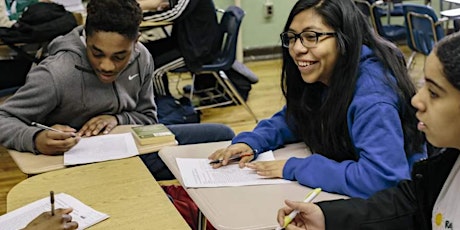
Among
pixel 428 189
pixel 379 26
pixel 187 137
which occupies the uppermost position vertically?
pixel 428 189

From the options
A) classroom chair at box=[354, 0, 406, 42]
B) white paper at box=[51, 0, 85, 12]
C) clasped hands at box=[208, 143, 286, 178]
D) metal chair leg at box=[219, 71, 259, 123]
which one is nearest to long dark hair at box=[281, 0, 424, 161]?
clasped hands at box=[208, 143, 286, 178]

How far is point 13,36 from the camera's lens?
11.3ft

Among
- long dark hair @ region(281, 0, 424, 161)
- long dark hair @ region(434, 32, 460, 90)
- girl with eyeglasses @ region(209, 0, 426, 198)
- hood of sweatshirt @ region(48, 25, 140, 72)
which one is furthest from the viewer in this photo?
hood of sweatshirt @ region(48, 25, 140, 72)

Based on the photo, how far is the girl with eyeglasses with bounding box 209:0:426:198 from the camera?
1514 millimetres

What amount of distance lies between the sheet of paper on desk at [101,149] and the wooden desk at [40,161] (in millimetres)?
23

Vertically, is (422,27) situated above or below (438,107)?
below

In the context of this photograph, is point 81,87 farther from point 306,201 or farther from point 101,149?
point 306,201

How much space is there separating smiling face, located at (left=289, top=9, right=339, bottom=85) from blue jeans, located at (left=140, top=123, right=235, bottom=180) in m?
0.63

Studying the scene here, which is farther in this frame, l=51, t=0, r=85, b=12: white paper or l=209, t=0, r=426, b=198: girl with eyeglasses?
l=51, t=0, r=85, b=12: white paper

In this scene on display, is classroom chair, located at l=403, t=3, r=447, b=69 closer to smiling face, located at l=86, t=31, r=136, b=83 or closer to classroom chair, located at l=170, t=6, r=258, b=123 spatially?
classroom chair, located at l=170, t=6, r=258, b=123

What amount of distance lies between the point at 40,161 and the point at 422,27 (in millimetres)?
3208

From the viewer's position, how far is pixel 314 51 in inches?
65.6

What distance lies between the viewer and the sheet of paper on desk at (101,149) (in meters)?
1.81

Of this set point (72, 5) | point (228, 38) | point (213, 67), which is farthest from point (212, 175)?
point (72, 5)
